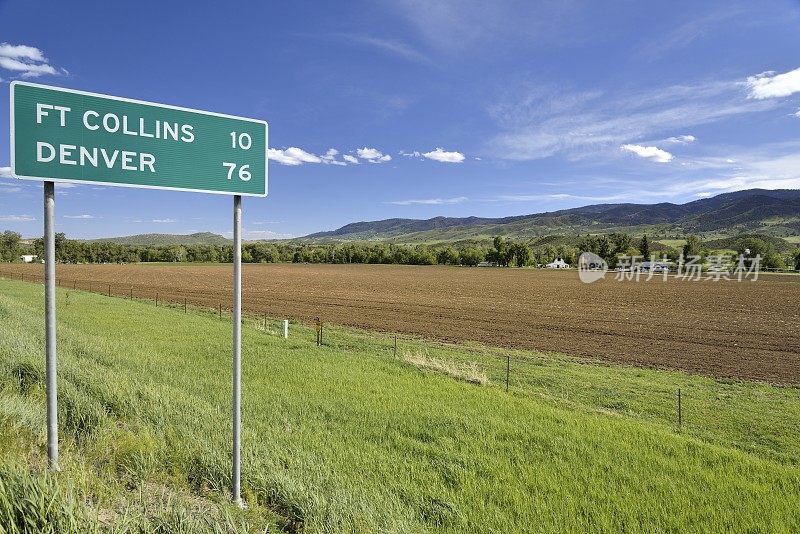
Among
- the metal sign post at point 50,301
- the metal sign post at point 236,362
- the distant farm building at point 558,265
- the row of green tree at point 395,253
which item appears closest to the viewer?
the metal sign post at point 50,301

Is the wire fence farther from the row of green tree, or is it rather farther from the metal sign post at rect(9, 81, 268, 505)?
the row of green tree

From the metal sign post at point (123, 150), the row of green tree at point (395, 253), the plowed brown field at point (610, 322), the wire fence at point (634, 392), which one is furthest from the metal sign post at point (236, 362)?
the row of green tree at point (395, 253)

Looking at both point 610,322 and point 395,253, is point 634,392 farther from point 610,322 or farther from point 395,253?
point 395,253

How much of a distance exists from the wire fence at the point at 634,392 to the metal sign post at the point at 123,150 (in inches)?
384

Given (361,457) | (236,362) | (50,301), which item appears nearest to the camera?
(50,301)

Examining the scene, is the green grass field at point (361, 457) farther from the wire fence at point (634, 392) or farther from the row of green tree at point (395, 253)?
the row of green tree at point (395, 253)

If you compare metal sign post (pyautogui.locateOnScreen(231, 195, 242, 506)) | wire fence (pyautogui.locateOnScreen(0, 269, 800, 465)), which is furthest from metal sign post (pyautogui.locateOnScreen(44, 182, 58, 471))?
wire fence (pyautogui.locateOnScreen(0, 269, 800, 465))

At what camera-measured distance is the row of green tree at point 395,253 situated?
139 m

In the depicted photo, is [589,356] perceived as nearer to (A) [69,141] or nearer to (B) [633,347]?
(B) [633,347]

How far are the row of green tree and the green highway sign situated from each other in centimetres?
14439

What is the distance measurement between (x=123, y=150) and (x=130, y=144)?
7 cm

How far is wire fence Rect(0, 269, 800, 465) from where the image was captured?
10156 millimetres

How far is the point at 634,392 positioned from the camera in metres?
13.9

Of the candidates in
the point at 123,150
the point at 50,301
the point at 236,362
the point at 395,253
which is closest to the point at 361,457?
the point at 236,362
